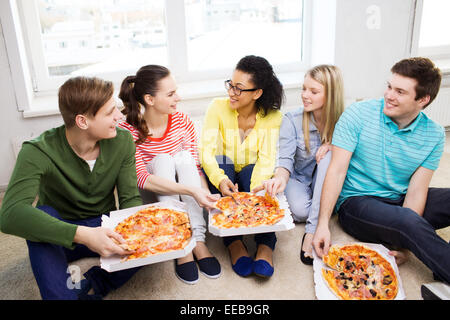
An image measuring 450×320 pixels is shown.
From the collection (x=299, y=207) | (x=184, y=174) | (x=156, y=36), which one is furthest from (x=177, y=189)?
(x=156, y=36)

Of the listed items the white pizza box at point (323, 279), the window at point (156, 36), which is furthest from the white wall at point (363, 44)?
the white pizza box at point (323, 279)

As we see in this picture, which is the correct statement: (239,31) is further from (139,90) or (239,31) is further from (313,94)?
(139,90)

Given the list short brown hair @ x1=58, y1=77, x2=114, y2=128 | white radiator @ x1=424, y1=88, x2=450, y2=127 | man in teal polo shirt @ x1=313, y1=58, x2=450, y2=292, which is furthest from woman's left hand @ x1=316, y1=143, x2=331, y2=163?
white radiator @ x1=424, y1=88, x2=450, y2=127

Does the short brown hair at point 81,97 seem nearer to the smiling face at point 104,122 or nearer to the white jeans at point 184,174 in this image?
the smiling face at point 104,122

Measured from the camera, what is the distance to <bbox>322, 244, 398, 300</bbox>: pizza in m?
1.61

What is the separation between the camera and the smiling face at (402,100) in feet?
6.08

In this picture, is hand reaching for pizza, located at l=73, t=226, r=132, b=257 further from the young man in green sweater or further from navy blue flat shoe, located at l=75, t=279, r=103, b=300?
navy blue flat shoe, located at l=75, t=279, r=103, b=300

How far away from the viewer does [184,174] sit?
2.11 metres

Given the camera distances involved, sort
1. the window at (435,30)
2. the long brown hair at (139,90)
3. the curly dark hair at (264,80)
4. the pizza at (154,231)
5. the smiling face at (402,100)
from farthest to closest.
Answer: the window at (435,30) → the curly dark hair at (264,80) → the long brown hair at (139,90) → the smiling face at (402,100) → the pizza at (154,231)

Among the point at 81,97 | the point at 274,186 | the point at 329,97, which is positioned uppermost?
the point at 81,97

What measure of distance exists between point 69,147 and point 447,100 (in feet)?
11.3

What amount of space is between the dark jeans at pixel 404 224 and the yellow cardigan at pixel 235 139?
52cm

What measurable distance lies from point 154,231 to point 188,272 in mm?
295
